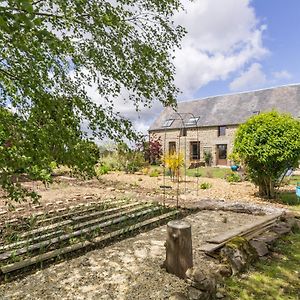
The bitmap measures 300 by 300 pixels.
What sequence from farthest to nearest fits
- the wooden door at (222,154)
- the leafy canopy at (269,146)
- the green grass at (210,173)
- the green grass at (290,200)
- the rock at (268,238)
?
the wooden door at (222,154) < the green grass at (210,173) < the leafy canopy at (269,146) < the green grass at (290,200) < the rock at (268,238)

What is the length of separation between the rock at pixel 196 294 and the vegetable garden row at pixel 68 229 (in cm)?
210

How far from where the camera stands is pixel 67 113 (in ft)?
12.3

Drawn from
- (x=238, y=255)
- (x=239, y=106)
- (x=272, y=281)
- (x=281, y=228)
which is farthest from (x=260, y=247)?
(x=239, y=106)

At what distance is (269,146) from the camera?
31.5 feet

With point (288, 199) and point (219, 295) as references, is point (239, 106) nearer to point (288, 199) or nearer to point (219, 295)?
point (288, 199)

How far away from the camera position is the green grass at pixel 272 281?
13.0ft

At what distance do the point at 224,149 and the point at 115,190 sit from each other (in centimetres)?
1831

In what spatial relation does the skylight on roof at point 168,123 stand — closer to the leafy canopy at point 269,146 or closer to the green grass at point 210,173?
the green grass at point 210,173

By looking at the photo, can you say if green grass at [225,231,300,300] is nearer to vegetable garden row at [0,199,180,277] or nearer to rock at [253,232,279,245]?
rock at [253,232,279,245]

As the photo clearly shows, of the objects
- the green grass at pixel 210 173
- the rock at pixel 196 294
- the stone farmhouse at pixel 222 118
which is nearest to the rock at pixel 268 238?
the rock at pixel 196 294

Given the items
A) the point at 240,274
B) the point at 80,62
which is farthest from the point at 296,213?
the point at 80,62

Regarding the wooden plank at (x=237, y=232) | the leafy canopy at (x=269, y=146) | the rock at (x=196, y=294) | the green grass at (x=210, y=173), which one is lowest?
the rock at (x=196, y=294)

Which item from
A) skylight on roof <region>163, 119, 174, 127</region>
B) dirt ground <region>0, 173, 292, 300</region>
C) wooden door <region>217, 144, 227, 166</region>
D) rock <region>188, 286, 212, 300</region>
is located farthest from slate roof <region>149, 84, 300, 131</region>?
rock <region>188, 286, 212, 300</region>

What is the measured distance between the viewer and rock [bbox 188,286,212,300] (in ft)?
11.6
